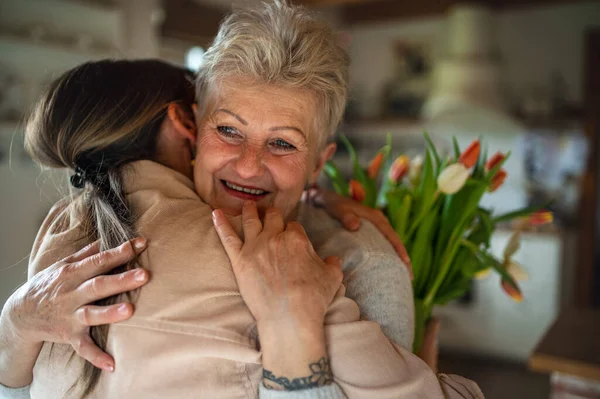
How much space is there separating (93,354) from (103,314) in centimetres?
6

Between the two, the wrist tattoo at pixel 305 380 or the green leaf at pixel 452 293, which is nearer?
the wrist tattoo at pixel 305 380

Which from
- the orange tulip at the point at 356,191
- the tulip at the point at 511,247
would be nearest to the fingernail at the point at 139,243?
the orange tulip at the point at 356,191

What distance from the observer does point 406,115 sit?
5.91 meters

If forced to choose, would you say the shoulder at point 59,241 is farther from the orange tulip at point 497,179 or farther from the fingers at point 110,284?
the orange tulip at point 497,179

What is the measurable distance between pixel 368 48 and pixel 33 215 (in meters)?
3.91

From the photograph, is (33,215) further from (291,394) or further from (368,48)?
(368,48)

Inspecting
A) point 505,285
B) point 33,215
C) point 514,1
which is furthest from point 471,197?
point 514,1

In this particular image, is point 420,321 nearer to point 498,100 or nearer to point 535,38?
point 498,100

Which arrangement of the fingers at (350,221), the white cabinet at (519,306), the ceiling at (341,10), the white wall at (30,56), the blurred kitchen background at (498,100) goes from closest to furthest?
the fingers at (350,221) → the white wall at (30,56) → the blurred kitchen background at (498,100) → the ceiling at (341,10) → the white cabinet at (519,306)

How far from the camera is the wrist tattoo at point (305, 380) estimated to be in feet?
2.71

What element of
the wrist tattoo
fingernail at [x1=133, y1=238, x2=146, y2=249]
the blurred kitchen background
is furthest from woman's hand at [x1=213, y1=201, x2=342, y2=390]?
the blurred kitchen background

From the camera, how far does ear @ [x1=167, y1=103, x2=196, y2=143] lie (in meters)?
1.16

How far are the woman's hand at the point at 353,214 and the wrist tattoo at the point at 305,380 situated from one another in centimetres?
37

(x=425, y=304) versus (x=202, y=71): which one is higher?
(x=202, y=71)
